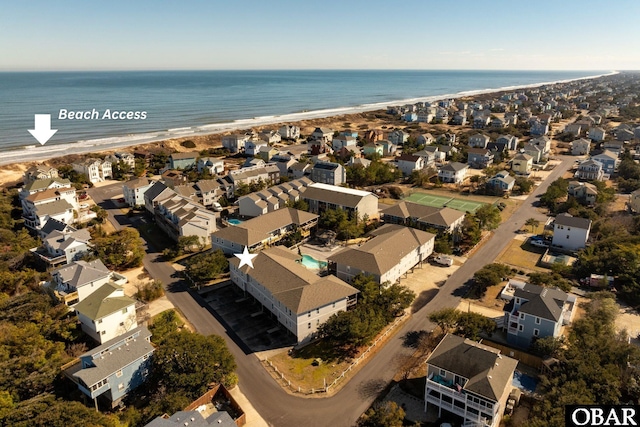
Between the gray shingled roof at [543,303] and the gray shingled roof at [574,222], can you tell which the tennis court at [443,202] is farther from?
the gray shingled roof at [543,303]

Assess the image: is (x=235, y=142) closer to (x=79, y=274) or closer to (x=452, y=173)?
(x=452, y=173)

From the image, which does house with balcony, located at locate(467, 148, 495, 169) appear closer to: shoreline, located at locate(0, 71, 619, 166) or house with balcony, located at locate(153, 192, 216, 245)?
house with balcony, located at locate(153, 192, 216, 245)

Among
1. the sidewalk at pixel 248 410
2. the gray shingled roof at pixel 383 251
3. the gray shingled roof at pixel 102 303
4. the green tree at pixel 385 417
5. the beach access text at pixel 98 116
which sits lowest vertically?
the sidewalk at pixel 248 410

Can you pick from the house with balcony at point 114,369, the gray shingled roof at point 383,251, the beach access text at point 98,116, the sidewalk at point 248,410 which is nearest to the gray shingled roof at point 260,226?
the gray shingled roof at point 383,251

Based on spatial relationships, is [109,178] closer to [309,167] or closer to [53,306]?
[309,167]

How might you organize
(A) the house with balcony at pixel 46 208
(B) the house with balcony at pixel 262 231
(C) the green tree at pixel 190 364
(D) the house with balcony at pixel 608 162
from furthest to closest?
1. (D) the house with balcony at pixel 608 162
2. (A) the house with balcony at pixel 46 208
3. (B) the house with balcony at pixel 262 231
4. (C) the green tree at pixel 190 364

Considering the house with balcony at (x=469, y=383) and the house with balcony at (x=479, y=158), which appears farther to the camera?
the house with balcony at (x=479, y=158)

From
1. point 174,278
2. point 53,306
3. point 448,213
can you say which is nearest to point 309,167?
point 448,213

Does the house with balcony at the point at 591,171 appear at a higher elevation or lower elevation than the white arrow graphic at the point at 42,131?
lower
